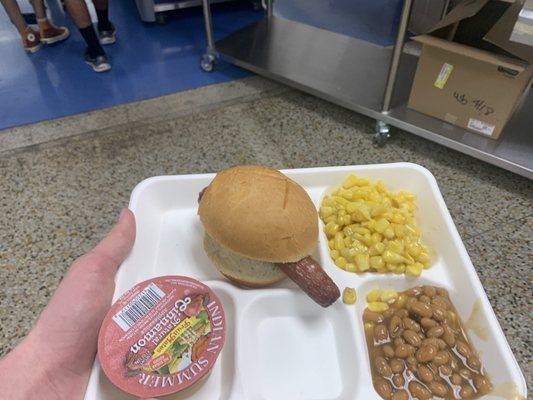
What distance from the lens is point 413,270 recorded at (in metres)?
1.00

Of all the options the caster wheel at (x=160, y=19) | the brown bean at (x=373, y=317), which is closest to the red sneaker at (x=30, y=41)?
the caster wheel at (x=160, y=19)

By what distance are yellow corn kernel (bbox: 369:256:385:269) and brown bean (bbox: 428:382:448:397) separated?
28 centimetres

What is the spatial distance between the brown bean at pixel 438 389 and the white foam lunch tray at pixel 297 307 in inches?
3.3

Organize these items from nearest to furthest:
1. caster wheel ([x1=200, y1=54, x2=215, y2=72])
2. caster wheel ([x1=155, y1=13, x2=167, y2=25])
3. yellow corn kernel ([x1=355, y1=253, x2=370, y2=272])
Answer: yellow corn kernel ([x1=355, y1=253, x2=370, y2=272])
caster wheel ([x1=200, y1=54, x2=215, y2=72])
caster wheel ([x1=155, y1=13, x2=167, y2=25])

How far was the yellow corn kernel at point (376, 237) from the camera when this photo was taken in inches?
40.4

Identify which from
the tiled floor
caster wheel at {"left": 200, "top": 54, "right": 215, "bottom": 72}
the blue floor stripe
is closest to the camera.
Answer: the tiled floor

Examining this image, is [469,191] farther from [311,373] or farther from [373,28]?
[373,28]

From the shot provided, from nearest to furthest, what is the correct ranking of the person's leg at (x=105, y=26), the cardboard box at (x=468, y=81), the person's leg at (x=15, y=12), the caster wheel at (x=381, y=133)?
the cardboard box at (x=468, y=81) < the caster wheel at (x=381, y=133) < the person's leg at (x=15, y=12) < the person's leg at (x=105, y=26)

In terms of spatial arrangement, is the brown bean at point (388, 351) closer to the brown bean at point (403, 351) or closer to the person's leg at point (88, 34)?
the brown bean at point (403, 351)

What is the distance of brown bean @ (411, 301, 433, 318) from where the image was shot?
3.11ft

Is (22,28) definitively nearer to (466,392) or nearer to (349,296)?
(349,296)

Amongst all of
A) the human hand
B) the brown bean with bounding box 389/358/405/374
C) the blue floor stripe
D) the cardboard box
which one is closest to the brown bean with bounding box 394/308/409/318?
the brown bean with bounding box 389/358/405/374

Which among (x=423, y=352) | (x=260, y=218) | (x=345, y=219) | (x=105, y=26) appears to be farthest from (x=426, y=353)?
(x=105, y=26)

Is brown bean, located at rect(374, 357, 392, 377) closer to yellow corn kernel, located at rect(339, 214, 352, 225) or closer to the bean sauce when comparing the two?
the bean sauce
